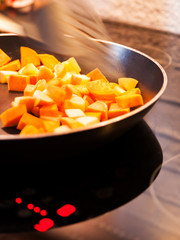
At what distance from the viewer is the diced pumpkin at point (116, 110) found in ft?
2.62

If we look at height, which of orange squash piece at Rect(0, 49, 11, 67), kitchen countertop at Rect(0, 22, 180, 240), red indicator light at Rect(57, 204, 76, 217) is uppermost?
orange squash piece at Rect(0, 49, 11, 67)

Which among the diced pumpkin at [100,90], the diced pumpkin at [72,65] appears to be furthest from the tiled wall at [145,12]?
the diced pumpkin at [100,90]

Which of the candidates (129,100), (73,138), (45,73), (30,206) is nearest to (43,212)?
(30,206)

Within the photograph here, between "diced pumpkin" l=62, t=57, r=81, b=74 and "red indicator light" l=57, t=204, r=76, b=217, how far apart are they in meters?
0.54

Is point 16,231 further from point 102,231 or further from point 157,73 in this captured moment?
point 157,73

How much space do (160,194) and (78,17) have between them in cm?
49

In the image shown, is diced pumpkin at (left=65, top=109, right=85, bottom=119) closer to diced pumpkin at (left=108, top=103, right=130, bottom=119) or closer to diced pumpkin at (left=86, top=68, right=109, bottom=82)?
diced pumpkin at (left=108, top=103, right=130, bottom=119)

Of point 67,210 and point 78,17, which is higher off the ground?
point 78,17

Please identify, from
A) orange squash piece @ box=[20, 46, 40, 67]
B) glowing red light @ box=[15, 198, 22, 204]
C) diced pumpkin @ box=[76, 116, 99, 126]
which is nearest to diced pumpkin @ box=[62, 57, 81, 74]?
orange squash piece @ box=[20, 46, 40, 67]

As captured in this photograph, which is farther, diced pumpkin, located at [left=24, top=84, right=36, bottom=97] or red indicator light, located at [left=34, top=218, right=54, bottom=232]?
diced pumpkin, located at [left=24, top=84, right=36, bottom=97]

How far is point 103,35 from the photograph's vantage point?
1077 mm

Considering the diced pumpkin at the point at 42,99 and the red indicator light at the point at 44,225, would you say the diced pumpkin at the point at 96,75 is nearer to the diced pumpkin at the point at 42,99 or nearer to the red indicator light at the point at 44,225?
the diced pumpkin at the point at 42,99

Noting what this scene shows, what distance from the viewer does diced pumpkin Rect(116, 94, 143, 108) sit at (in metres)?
0.82

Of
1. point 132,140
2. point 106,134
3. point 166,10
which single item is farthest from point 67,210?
point 166,10
